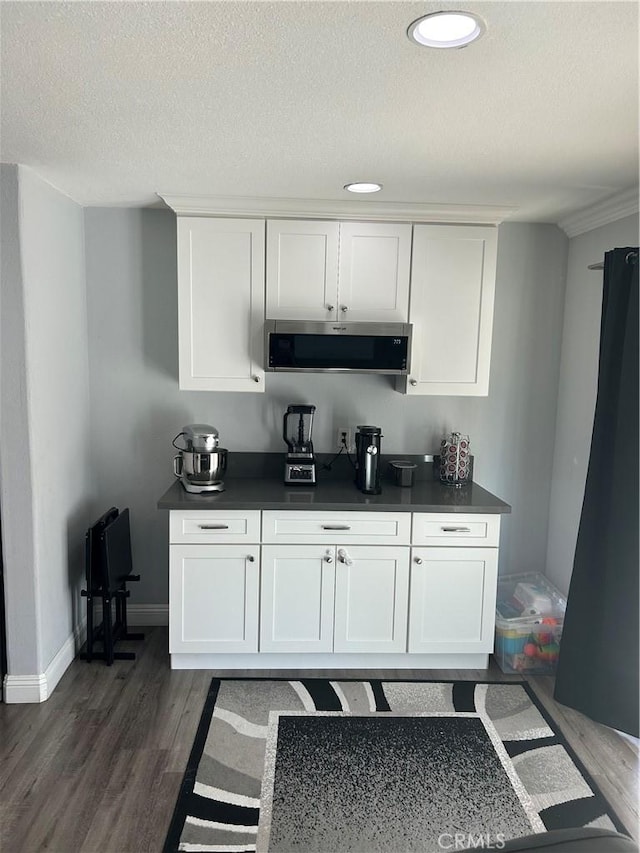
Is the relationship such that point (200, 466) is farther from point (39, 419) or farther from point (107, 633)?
point (107, 633)

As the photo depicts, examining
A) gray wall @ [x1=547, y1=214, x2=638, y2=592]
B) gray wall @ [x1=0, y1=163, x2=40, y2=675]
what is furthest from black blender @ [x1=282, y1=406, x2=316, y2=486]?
gray wall @ [x1=547, y1=214, x2=638, y2=592]

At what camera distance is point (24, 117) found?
6.60 ft

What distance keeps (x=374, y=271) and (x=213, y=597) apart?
1.83 meters

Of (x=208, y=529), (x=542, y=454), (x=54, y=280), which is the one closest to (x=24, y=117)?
(x=54, y=280)

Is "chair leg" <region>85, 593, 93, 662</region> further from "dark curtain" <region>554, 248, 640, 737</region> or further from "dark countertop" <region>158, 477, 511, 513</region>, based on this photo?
"dark curtain" <region>554, 248, 640, 737</region>

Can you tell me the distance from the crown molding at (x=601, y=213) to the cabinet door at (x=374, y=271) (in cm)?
90

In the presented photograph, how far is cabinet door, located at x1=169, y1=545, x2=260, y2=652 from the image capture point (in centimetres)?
305

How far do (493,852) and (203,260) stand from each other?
275 cm

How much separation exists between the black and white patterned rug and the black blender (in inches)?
40.2

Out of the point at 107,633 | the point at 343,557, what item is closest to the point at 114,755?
the point at 107,633

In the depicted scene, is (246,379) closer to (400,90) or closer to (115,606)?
(115,606)

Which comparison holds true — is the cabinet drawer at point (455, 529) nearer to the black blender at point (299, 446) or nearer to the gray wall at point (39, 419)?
the black blender at point (299, 446)

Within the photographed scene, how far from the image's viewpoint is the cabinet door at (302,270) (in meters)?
3.15

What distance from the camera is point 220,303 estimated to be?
318 centimetres
